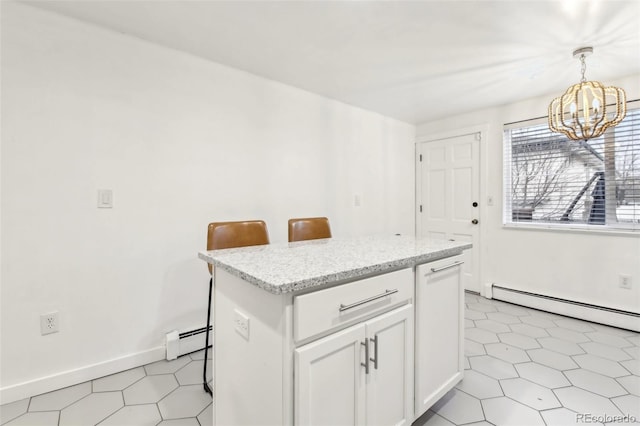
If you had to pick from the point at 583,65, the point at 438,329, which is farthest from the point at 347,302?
the point at 583,65

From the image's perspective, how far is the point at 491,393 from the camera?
1.71 m

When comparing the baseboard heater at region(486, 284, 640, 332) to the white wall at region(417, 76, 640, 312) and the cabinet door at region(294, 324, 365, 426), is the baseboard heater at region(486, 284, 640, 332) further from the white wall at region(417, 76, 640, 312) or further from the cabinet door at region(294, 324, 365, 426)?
the cabinet door at region(294, 324, 365, 426)

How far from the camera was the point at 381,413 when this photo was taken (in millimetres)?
1182

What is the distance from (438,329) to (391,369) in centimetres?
40

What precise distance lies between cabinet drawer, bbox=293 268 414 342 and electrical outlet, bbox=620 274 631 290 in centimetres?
264

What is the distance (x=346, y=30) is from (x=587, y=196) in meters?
A: 2.75

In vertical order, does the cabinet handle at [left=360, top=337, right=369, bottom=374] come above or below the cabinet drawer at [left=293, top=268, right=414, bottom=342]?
below

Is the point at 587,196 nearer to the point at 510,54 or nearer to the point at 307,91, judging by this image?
the point at 510,54

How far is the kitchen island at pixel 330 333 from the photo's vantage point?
3.05 feet

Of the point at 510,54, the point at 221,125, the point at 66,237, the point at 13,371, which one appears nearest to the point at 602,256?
the point at 510,54

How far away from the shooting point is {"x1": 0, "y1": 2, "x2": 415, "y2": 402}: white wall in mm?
1664

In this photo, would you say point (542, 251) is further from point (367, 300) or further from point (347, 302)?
point (347, 302)

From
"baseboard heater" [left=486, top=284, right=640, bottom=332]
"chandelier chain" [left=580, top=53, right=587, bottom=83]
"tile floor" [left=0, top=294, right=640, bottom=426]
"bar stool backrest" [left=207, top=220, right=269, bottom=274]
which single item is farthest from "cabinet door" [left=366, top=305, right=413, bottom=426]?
"baseboard heater" [left=486, top=284, right=640, bottom=332]

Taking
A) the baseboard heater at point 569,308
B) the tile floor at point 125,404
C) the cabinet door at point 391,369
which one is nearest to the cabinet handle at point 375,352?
the cabinet door at point 391,369
